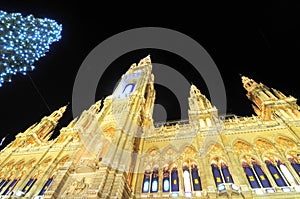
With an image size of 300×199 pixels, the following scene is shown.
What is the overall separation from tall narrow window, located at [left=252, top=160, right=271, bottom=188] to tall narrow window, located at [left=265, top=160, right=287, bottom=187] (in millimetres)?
585

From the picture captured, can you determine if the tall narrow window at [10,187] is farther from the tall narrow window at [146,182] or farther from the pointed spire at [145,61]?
the pointed spire at [145,61]

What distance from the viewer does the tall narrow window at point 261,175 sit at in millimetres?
14250

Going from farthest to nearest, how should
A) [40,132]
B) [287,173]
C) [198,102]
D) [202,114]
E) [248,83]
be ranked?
[40,132] → [248,83] → [198,102] → [202,114] → [287,173]

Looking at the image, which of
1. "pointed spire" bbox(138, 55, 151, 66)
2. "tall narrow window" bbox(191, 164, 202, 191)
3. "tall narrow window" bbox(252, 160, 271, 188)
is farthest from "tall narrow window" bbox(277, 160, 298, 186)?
"pointed spire" bbox(138, 55, 151, 66)

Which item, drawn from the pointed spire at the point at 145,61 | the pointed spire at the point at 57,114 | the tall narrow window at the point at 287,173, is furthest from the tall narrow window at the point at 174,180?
the pointed spire at the point at 145,61

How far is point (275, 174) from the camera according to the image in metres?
14.8

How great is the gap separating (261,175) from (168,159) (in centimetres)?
721

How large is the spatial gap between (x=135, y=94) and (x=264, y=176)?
16604mm

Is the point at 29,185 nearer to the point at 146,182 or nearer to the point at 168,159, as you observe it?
the point at 146,182

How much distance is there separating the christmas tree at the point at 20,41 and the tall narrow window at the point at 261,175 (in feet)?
56.3

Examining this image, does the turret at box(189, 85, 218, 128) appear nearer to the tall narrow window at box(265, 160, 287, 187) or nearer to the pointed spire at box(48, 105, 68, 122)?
the tall narrow window at box(265, 160, 287, 187)

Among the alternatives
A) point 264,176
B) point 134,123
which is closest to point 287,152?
point 264,176

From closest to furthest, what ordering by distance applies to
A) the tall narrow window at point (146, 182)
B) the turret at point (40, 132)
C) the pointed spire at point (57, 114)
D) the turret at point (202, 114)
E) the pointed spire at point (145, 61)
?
1. the tall narrow window at point (146, 182)
2. the turret at point (202, 114)
3. the turret at point (40, 132)
4. the pointed spire at point (57, 114)
5. the pointed spire at point (145, 61)

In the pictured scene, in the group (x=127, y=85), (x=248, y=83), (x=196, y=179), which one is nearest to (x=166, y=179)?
(x=196, y=179)
